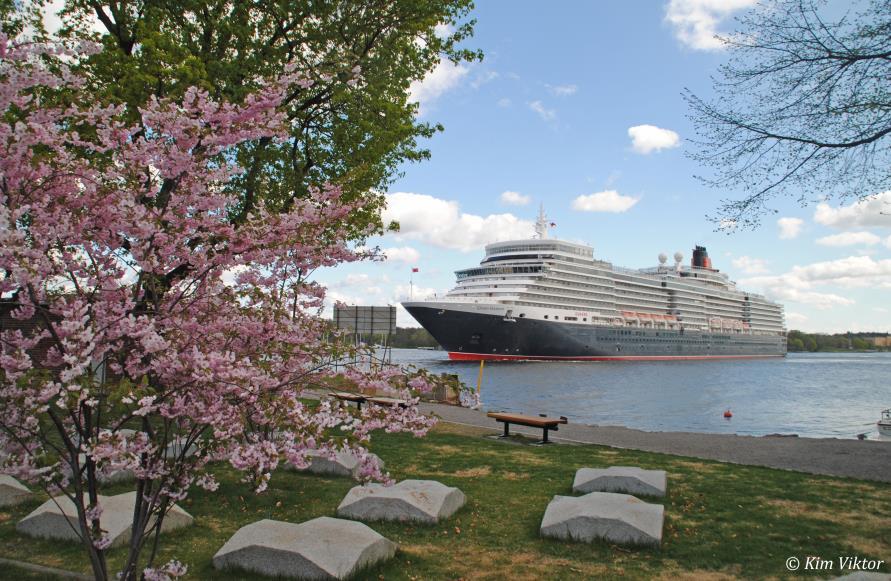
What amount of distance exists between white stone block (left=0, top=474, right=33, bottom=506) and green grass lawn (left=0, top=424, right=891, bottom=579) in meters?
0.18

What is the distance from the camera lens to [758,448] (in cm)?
1362

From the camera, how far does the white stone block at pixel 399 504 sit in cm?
702

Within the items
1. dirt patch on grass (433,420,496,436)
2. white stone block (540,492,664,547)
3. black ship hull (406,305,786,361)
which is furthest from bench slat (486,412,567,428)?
black ship hull (406,305,786,361)

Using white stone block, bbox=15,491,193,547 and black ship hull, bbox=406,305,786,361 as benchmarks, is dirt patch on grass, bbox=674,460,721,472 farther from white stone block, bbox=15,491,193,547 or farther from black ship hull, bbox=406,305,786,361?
black ship hull, bbox=406,305,786,361

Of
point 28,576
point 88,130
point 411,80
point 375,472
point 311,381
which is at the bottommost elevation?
point 28,576

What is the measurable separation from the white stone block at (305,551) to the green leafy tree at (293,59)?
7.89m

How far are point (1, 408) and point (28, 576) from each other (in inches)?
82.8

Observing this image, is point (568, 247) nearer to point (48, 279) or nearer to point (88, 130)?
point (88, 130)

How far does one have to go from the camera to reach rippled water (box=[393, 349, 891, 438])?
26781mm

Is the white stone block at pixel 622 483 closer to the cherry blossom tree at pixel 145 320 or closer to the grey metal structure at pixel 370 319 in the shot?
the cherry blossom tree at pixel 145 320

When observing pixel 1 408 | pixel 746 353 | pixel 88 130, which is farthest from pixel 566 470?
pixel 746 353

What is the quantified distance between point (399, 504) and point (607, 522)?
238cm

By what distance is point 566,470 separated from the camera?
33.3 ft

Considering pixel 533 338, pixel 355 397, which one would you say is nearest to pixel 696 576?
pixel 355 397
